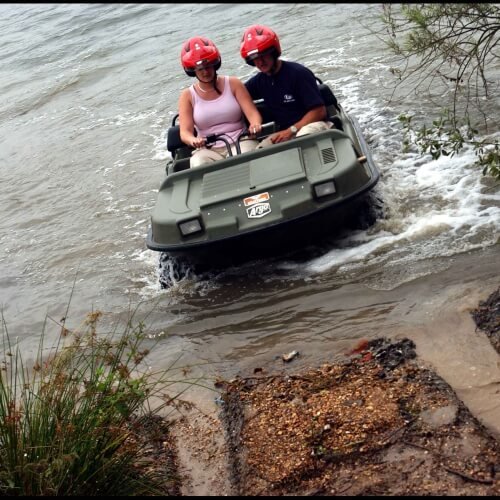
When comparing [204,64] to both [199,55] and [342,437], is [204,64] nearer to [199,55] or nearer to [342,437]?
[199,55]

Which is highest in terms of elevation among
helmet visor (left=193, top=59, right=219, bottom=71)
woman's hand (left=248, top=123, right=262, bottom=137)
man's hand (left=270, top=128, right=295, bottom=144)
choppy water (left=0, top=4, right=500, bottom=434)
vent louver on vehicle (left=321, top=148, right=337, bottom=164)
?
helmet visor (left=193, top=59, right=219, bottom=71)

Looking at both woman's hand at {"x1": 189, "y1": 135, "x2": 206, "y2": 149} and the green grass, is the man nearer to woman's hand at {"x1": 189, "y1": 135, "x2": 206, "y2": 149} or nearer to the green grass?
woman's hand at {"x1": 189, "y1": 135, "x2": 206, "y2": 149}

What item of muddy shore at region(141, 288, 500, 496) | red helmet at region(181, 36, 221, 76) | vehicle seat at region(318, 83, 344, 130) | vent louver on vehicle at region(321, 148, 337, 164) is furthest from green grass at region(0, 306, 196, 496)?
vehicle seat at region(318, 83, 344, 130)

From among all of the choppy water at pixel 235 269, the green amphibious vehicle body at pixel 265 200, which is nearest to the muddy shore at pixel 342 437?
the choppy water at pixel 235 269

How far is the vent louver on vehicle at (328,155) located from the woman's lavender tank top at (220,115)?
1080 millimetres

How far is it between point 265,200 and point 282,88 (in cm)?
161

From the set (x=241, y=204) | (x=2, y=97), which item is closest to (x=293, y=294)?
(x=241, y=204)

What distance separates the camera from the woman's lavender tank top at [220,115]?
746 centimetres

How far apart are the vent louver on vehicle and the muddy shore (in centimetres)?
195

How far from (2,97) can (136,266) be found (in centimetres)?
1058

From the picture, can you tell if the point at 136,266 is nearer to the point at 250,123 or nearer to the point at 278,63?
the point at 250,123

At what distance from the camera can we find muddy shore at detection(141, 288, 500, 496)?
3.71m

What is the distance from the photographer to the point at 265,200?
250 inches

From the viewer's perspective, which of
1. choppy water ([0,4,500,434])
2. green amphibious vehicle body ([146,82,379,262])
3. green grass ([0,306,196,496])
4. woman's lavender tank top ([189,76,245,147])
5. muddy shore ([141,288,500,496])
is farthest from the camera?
woman's lavender tank top ([189,76,245,147])
